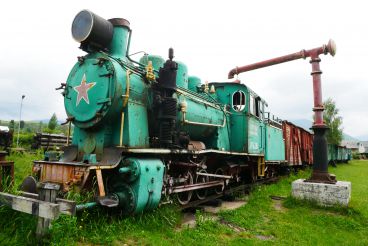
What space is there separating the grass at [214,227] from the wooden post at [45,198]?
0.11m

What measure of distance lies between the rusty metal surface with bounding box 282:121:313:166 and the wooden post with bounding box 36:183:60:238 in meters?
13.7

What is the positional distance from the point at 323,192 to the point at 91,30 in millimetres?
6720

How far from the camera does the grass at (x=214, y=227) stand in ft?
13.6

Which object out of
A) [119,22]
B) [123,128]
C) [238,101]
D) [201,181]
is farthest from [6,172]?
[238,101]

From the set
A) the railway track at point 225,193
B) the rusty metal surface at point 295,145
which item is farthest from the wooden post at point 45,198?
the rusty metal surface at point 295,145

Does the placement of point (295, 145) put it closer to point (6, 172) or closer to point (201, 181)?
point (201, 181)

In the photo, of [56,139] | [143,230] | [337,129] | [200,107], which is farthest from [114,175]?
[337,129]

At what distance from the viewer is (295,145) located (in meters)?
18.5

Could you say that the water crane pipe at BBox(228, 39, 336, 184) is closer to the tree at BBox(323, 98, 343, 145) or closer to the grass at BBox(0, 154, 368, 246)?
the grass at BBox(0, 154, 368, 246)

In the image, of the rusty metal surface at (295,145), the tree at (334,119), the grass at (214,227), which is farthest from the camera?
the tree at (334,119)

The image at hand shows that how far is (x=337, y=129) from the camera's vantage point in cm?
4391

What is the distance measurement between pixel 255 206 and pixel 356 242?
2.76m

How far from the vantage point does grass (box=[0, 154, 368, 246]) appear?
4156 millimetres

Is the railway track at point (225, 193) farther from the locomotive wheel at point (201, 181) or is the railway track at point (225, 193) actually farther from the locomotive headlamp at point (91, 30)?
the locomotive headlamp at point (91, 30)
